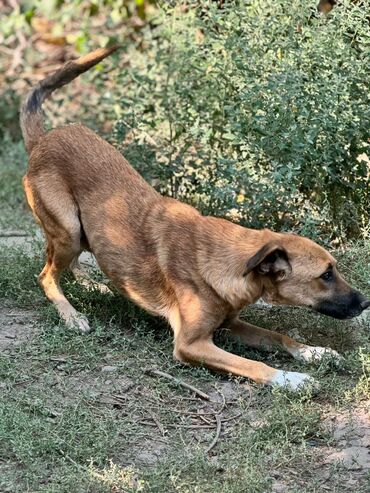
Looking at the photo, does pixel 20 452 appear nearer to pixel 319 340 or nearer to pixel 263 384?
pixel 263 384

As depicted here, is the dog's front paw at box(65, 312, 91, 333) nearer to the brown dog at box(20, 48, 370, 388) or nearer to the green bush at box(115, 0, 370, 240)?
the brown dog at box(20, 48, 370, 388)

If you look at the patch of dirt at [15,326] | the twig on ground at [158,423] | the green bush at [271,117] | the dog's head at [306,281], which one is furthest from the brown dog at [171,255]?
the green bush at [271,117]

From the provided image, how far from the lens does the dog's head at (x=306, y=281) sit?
5.62 m

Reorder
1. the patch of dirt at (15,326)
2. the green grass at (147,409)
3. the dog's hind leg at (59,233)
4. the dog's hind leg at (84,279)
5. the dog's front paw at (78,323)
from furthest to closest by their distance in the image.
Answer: the dog's hind leg at (84,279) < the dog's hind leg at (59,233) < the dog's front paw at (78,323) < the patch of dirt at (15,326) < the green grass at (147,409)

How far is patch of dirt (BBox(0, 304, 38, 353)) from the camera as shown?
610 centimetres

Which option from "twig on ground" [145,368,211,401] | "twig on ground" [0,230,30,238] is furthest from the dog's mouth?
"twig on ground" [0,230,30,238]

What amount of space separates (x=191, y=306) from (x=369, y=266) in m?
1.50

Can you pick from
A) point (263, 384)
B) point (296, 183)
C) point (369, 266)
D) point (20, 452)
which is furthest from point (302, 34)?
point (20, 452)

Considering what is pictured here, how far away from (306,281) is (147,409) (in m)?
1.22

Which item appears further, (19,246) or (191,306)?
(19,246)

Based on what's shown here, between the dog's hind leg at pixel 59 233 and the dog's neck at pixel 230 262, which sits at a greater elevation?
the dog's neck at pixel 230 262

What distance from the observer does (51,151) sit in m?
6.51

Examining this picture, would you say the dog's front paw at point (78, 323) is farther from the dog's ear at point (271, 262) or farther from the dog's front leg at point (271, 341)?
the dog's ear at point (271, 262)

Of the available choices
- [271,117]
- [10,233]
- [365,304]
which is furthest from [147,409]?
[10,233]
